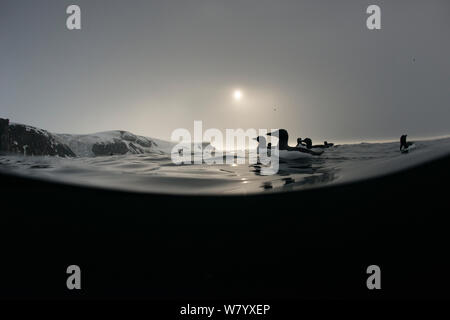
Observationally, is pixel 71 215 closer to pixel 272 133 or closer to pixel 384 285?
pixel 272 133

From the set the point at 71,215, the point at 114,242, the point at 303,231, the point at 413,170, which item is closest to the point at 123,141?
the point at 71,215

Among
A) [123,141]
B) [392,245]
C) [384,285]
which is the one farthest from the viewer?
[123,141]

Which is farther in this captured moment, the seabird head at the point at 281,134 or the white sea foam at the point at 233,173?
the seabird head at the point at 281,134

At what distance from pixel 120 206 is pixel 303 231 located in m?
5.54

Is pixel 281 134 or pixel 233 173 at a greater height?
pixel 281 134

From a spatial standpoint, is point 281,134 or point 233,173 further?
point 281,134

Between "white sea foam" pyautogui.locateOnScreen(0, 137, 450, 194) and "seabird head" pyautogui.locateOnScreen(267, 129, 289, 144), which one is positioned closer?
"white sea foam" pyautogui.locateOnScreen(0, 137, 450, 194)

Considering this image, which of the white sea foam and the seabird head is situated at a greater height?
the seabird head

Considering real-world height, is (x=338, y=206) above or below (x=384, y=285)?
above

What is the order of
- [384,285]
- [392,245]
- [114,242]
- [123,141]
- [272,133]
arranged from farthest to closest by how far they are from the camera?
[123,141] → [272,133] → [114,242] → [392,245] → [384,285]

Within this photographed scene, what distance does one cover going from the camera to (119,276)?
3.62 m

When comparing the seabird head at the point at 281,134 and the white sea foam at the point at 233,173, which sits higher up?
the seabird head at the point at 281,134

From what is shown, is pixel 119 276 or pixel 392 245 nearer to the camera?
pixel 119 276
